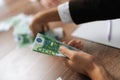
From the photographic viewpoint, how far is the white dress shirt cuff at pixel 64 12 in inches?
34.3

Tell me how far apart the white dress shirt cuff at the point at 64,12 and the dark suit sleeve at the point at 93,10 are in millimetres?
18

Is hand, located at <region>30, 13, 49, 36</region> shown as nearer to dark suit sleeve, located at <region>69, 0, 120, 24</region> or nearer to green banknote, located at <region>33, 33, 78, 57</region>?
dark suit sleeve, located at <region>69, 0, 120, 24</region>

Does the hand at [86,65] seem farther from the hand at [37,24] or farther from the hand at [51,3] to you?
the hand at [51,3]

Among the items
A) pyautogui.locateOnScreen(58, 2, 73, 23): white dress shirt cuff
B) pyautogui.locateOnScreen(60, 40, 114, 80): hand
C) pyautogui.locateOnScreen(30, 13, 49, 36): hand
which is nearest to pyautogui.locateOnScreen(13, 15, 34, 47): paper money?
pyautogui.locateOnScreen(30, 13, 49, 36): hand

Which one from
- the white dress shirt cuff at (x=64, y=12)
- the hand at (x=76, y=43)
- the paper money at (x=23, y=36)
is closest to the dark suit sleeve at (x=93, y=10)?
the white dress shirt cuff at (x=64, y=12)

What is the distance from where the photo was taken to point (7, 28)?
1121mm

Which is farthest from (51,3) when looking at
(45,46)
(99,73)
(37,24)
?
(99,73)

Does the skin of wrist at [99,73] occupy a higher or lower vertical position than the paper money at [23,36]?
lower

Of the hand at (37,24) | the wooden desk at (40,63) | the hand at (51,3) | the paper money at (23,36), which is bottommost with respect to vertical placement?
the wooden desk at (40,63)

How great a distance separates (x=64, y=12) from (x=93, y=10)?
0.12 metres

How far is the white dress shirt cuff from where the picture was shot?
872 mm

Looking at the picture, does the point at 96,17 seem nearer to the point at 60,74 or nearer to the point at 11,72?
the point at 60,74

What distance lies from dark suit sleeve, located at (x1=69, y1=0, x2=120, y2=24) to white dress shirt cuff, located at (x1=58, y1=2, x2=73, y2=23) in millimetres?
18

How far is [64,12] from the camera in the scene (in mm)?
880
